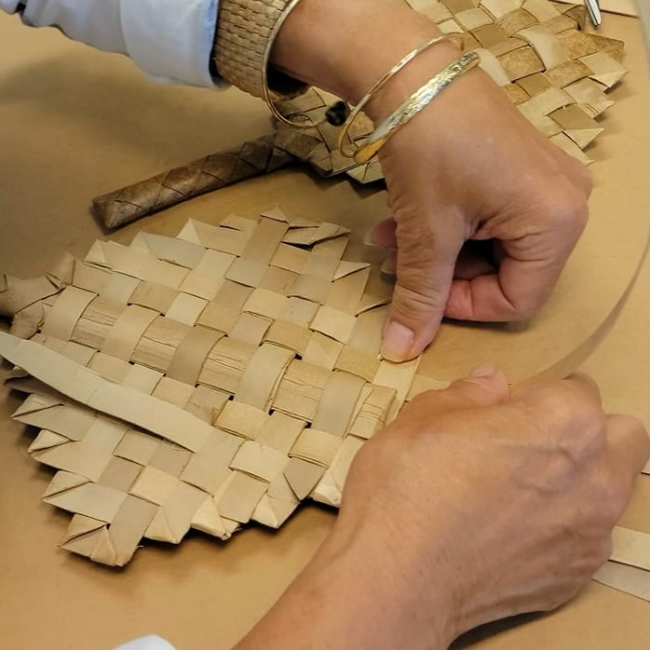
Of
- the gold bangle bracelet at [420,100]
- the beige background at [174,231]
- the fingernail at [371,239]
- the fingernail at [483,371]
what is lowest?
the beige background at [174,231]

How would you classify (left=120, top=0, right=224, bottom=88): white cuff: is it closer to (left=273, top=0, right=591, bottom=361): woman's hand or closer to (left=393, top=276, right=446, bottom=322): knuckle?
(left=273, top=0, right=591, bottom=361): woman's hand

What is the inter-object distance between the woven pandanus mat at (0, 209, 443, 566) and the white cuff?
14cm

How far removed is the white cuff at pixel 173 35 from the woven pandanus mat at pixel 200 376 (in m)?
0.14

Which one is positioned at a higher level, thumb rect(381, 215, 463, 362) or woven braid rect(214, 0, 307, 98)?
woven braid rect(214, 0, 307, 98)

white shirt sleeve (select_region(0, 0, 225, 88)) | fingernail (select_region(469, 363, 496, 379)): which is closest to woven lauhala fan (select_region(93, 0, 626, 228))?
white shirt sleeve (select_region(0, 0, 225, 88))

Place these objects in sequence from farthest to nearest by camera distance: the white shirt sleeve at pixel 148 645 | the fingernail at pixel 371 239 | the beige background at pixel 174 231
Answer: the fingernail at pixel 371 239
the beige background at pixel 174 231
the white shirt sleeve at pixel 148 645

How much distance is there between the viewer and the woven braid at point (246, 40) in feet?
1.98

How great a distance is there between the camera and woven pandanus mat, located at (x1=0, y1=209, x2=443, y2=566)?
58cm

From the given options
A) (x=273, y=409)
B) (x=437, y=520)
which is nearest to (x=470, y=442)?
(x=437, y=520)

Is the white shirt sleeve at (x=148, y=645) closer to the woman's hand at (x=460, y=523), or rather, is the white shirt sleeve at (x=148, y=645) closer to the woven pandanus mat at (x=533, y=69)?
the woman's hand at (x=460, y=523)

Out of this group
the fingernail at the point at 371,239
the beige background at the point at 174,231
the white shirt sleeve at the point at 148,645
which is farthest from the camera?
the fingernail at the point at 371,239

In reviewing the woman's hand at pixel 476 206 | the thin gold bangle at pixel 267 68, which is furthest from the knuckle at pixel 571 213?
the thin gold bangle at pixel 267 68

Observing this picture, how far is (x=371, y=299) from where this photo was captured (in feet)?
2.21

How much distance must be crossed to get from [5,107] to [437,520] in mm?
654
